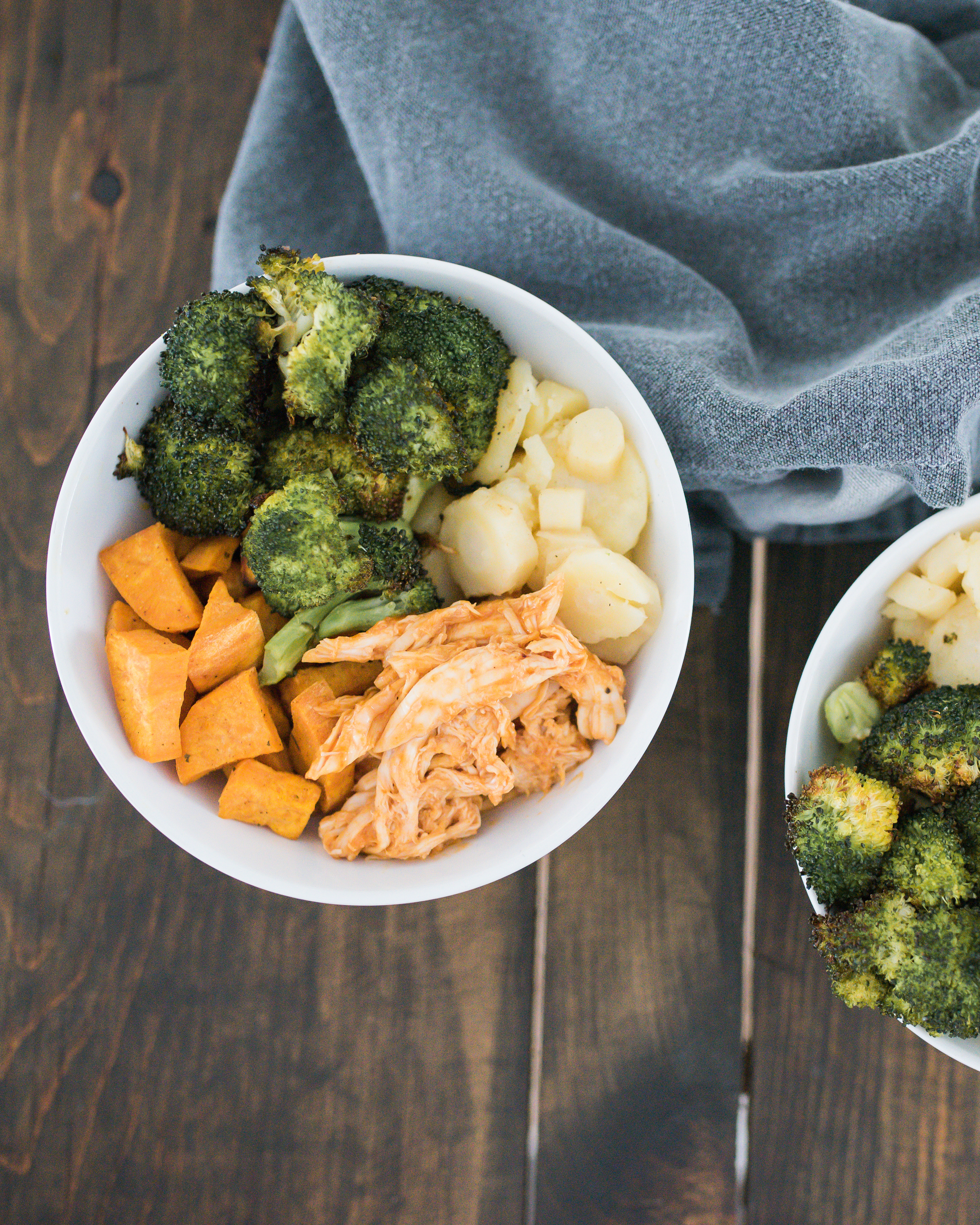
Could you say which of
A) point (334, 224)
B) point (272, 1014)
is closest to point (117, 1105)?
point (272, 1014)

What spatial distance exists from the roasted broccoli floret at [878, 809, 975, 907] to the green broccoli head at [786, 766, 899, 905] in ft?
0.06

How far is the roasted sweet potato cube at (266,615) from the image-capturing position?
1.36 meters

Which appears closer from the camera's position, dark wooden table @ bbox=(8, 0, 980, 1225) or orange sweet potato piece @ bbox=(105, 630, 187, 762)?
orange sweet potato piece @ bbox=(105, 630, 187, 762)

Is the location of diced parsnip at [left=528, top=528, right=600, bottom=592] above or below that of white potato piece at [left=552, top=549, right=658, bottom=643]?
above

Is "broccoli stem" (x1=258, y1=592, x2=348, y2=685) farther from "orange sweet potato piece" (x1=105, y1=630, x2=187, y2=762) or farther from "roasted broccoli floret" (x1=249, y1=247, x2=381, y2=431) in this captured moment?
"roasted broccoli floret" (x1=249, y1=247, x2=381, y2=431)

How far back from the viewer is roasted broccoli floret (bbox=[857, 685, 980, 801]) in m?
1.35

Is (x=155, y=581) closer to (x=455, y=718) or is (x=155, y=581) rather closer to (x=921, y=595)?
(x=455, y=718)

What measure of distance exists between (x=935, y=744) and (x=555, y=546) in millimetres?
595

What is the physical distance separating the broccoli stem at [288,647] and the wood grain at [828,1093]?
0.87 metres

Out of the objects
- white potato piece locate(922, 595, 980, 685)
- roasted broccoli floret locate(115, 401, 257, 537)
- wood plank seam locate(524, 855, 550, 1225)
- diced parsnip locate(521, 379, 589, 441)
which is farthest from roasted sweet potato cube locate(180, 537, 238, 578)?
white potato piece locate(922, 595, 980, 685)

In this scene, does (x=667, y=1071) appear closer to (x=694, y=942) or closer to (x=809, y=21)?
(x=694, y=942)

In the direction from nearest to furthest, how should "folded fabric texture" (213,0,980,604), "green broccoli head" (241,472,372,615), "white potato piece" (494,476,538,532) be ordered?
"green broccoli head" (241,472,372,615), "white potato piece" (494,476,538,532), "folded fabric texture" (213,0,980,604)

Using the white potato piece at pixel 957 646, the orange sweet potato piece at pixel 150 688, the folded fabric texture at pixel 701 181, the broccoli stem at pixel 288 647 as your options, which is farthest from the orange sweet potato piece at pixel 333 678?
the white potato piece at pixel 957 646

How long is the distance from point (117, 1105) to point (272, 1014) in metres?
0.33
